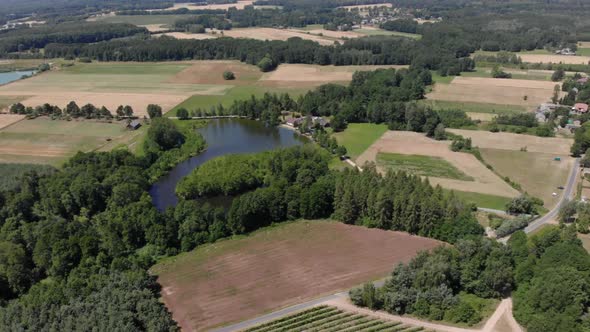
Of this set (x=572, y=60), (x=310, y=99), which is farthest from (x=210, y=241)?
(x=572, y=60)

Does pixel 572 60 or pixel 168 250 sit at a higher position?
pixel 572 60

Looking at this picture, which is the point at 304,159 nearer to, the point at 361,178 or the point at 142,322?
the point at 361,178

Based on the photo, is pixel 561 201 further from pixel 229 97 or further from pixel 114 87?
pixel 114 87

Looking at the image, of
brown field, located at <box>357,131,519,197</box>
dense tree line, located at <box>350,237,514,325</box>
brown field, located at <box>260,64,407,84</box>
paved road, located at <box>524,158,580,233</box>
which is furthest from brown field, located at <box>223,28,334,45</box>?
dense tree line, located at <box>350,237,514,325</box>

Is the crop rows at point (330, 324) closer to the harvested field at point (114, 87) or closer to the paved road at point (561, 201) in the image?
the paved road at point (561, 201)

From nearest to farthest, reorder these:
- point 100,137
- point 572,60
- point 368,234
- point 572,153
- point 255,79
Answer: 1. point 368,234
2. point 572,153
3. point 100,137
4. point 255,79
5. point 572,60

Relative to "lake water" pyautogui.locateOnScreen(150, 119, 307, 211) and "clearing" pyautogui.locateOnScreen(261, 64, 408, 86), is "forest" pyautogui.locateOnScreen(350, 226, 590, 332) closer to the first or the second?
"lake water" pyautogui.locateOnScreen(150, 119, 307, 211)
